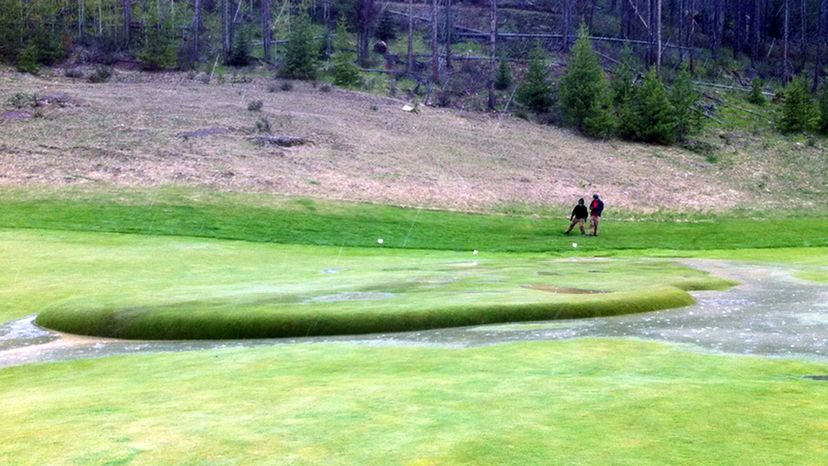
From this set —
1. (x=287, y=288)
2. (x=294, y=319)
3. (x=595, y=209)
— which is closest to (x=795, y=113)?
(x=595, y=209)

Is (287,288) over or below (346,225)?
over

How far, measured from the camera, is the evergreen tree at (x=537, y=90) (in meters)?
71.9

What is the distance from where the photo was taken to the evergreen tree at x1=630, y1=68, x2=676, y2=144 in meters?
68.4

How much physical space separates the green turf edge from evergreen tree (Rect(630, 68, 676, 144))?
168 feet

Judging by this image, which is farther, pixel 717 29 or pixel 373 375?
pixel 717 29

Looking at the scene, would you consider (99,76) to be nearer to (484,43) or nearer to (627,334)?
(484,43)

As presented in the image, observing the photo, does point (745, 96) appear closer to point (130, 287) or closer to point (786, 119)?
point (786, 119)

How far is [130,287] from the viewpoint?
23.6 meters

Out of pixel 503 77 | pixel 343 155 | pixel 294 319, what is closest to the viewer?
pixel 294 319

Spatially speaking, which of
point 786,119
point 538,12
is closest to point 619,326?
point 786,119

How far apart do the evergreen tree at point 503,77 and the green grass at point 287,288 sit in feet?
144

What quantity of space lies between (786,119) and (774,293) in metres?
56.9

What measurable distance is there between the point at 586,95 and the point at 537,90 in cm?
513

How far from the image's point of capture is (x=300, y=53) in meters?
72.0
